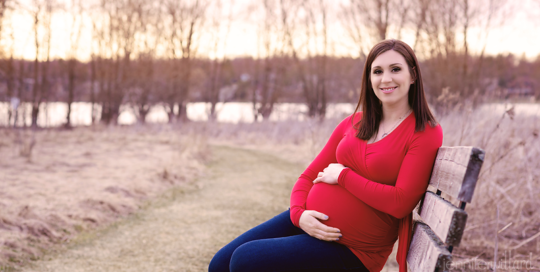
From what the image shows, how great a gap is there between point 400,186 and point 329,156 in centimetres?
53

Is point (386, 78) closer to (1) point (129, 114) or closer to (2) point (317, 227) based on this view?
(2) point (317, 227)

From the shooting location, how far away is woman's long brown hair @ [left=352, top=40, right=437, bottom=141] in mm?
1624

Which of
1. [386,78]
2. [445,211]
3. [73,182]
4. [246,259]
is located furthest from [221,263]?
[73,182]

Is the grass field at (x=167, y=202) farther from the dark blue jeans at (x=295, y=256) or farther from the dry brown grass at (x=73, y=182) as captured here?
the dark blue jeans at (x=295, y=256)

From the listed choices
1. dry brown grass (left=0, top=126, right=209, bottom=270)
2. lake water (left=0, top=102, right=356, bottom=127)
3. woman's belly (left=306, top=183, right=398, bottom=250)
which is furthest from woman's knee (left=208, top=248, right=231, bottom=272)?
lake water (left=0, top=102, right=356, bottom=127)

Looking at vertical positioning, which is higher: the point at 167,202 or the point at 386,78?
the point at 386,78

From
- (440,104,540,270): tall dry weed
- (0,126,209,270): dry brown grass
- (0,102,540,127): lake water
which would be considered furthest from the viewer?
(0,102,540,127): lake water

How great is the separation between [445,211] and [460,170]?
0.15 meters

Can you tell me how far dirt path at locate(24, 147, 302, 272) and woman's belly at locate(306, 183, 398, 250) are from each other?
5.48 ft

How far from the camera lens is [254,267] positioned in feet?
5.01

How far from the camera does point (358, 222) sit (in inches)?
62.5

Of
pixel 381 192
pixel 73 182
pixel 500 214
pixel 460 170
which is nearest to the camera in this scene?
pixel 460 170

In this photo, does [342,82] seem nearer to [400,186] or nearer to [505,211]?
[505,211]

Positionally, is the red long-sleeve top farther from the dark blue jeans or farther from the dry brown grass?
the dry brown grass
